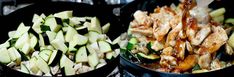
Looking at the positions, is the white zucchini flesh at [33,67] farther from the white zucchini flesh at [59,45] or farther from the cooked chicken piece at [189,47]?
the cooked chicken piece at [189,47]

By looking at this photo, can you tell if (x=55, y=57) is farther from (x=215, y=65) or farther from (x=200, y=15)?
(x=215, y=65)

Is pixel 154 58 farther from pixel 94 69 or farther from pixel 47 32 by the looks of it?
pixel 47 32

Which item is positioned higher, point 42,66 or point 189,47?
point 189,47

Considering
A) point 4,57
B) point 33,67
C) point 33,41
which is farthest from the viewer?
point 33,41

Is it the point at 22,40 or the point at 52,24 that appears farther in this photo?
the point at 52,24


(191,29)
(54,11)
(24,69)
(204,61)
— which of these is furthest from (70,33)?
(204,61)

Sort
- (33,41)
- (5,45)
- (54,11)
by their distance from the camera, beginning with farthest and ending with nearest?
(54,11) < (5,45) < (33,41)

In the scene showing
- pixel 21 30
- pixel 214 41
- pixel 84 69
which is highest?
pixel 214 41

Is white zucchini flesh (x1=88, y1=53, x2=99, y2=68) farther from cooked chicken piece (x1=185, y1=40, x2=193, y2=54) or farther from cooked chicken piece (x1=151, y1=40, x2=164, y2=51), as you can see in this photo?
cooked chicken piece (x1=185, y1=40, x2=193, y2=54)
